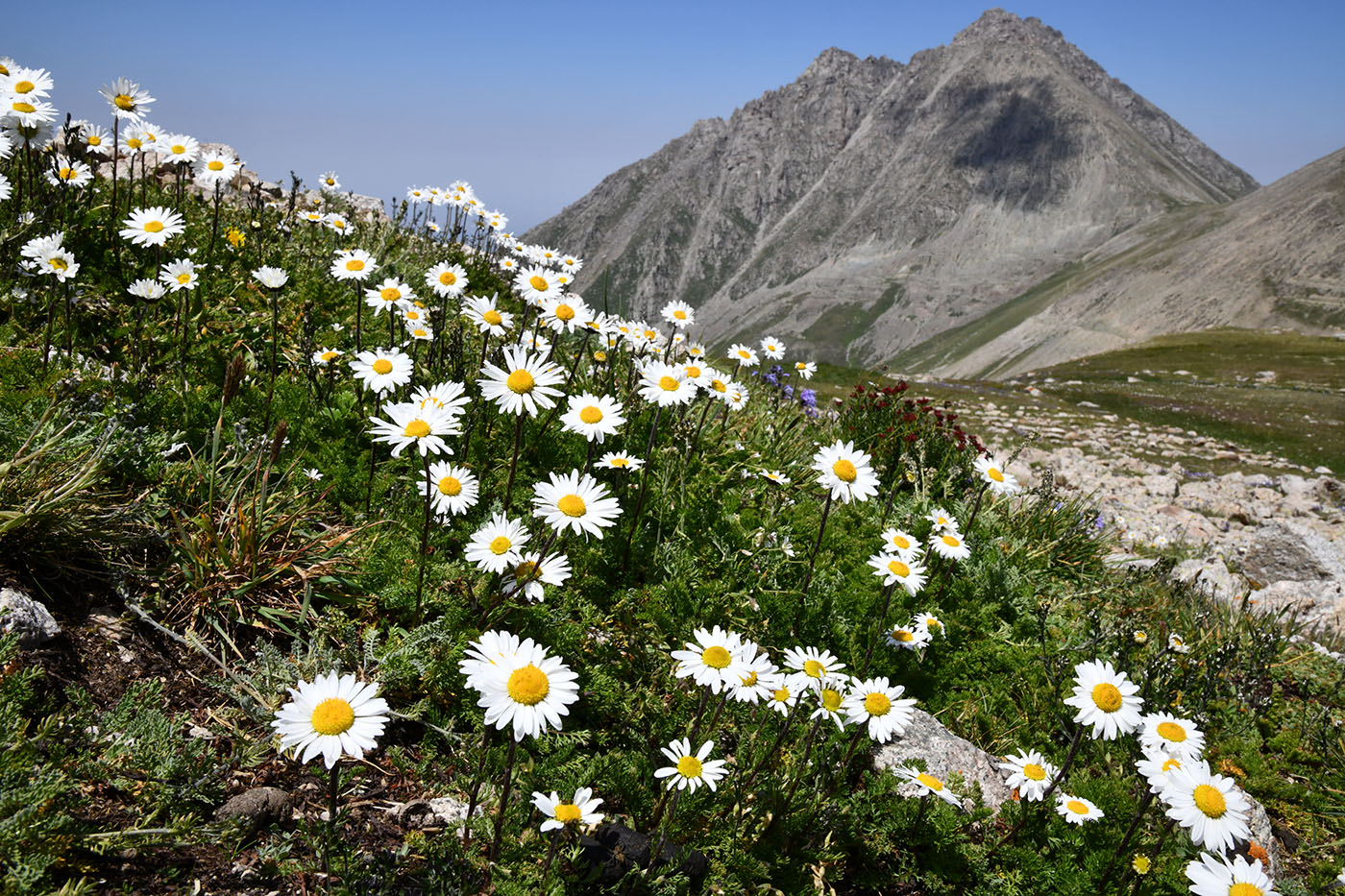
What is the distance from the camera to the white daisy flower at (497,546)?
9.74ft

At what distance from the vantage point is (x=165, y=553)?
3.33 meters

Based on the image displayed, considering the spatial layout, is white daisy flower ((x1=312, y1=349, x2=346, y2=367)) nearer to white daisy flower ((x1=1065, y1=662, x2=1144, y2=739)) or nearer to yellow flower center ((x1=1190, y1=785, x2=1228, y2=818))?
white daisy flower ((x1=1065, y1=662, x2=1144, y2=739))

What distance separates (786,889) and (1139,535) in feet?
34.4

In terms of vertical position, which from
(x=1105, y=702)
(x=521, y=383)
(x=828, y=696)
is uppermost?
(x=521, y=383)

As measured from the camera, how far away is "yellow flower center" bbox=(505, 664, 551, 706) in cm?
219

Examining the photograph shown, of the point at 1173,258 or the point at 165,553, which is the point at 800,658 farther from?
the point at 1173,258

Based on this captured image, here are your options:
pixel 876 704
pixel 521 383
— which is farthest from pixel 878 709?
pixel 521 383

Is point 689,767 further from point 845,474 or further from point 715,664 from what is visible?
point 845,474

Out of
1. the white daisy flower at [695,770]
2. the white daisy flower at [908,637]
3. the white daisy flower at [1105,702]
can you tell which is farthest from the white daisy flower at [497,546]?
the white daisy flower at [1105,702]

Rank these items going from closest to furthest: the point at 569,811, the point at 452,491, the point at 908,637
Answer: the point at 569,811, the point at 452,491, the point at 908,637

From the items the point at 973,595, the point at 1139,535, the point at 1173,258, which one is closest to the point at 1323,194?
the point at 1173,258

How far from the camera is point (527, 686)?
2197 mm

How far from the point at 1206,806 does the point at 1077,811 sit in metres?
0.64

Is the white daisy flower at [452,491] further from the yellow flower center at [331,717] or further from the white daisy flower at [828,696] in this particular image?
the white daisy flower at [828,696]
